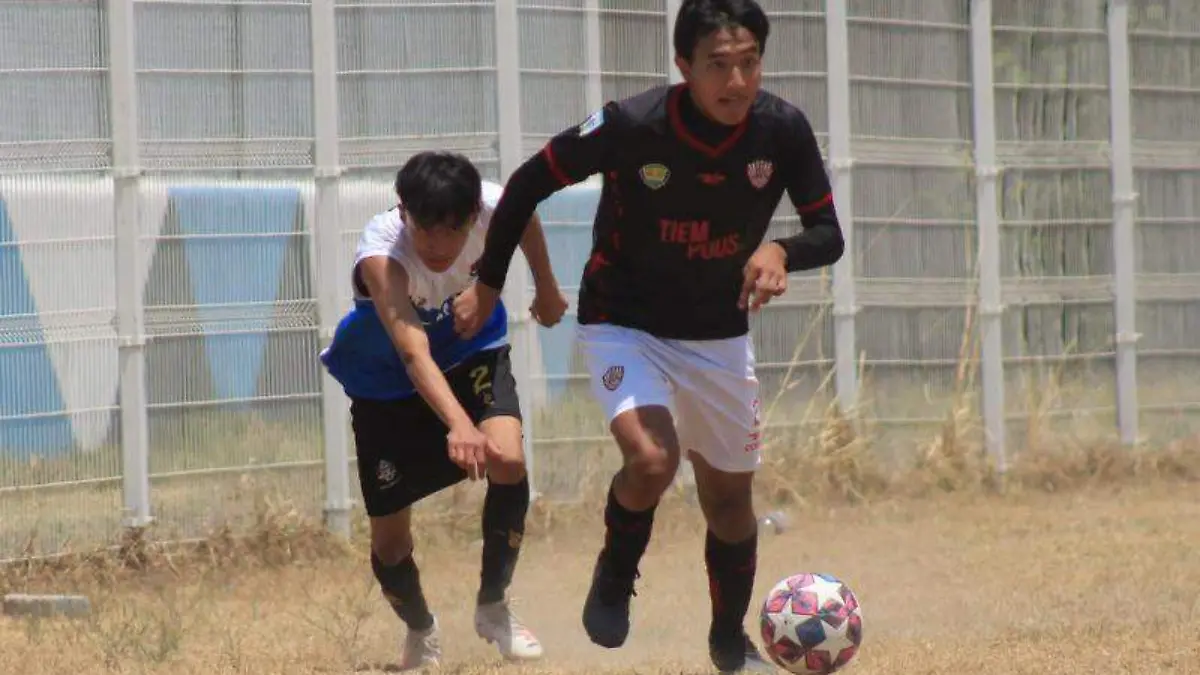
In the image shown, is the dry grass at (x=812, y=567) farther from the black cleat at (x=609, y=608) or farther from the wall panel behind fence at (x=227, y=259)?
the wall panel behind fence at (x=227, y=259)

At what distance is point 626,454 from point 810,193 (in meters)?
1.02

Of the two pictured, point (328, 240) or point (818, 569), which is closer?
point (818, 569)

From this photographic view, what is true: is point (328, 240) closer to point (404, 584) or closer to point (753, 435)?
point (404, 584)

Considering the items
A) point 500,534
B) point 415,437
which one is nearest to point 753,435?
point 500,534

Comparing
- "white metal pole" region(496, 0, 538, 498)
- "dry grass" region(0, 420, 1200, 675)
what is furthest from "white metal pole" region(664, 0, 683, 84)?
"dry grass" region(0, 420, 1200, 675)

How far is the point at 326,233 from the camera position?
10328 millimetres

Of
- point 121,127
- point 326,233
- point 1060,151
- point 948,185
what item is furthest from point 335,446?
point 1060,151

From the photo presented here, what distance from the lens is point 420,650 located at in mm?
7828

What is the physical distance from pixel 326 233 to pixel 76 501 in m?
1.78

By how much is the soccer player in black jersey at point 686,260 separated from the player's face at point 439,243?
0.83 ft

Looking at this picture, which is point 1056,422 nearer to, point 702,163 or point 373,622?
point 373,622

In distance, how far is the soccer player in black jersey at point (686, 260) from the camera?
645 cm

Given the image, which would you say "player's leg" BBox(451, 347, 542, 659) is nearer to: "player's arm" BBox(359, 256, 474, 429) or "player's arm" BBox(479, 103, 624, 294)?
"player's arm" BBox(359, 256, 474, 429)

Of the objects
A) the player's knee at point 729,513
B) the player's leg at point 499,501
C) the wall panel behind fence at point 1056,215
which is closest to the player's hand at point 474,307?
the player's leg at point 499,501
